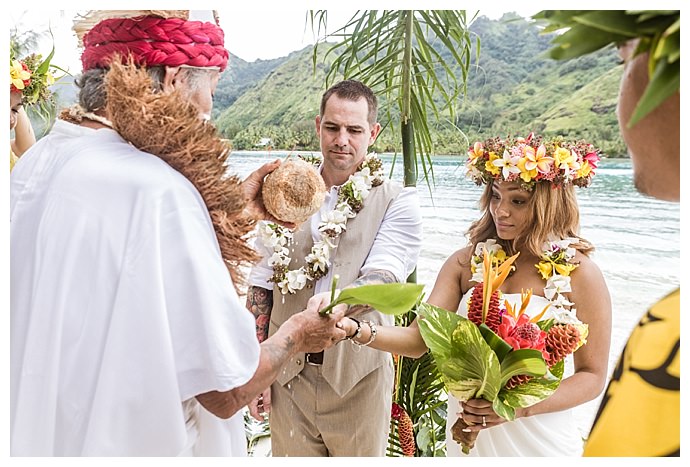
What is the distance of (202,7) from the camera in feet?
6.17

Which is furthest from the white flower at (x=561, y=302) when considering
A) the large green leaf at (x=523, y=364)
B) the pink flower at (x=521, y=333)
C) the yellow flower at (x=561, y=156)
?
the yellow flower at (x=561, y=156)

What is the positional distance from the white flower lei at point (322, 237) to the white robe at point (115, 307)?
127 centimetres

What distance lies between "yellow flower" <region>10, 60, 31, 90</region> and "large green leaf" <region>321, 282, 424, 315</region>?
6.58 ft

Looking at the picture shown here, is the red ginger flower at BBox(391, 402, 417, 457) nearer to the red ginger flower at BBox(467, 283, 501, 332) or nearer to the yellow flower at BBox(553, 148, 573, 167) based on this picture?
the red ginger flower at BBox(467, 283, 501, 332)

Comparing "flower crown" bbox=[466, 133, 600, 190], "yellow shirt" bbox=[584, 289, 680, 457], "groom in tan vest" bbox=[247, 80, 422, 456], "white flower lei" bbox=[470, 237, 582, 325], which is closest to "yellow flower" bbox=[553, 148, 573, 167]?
"flower crown" bbox=[466, 133, 600, 190]

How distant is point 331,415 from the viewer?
2.88 metres

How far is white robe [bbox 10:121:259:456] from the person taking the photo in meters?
1.54

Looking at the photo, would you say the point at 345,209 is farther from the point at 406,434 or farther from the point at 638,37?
the point at 638,37

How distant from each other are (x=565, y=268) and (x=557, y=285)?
70mm

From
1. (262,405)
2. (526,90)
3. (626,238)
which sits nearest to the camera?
(262,405)

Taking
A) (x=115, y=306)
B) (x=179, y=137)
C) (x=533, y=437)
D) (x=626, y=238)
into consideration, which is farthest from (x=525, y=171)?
(x=626, y=238)

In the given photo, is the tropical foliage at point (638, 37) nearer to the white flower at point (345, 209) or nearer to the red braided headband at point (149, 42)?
the red braided headband at point (149, 42)

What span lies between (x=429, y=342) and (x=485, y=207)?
757 millimetres
